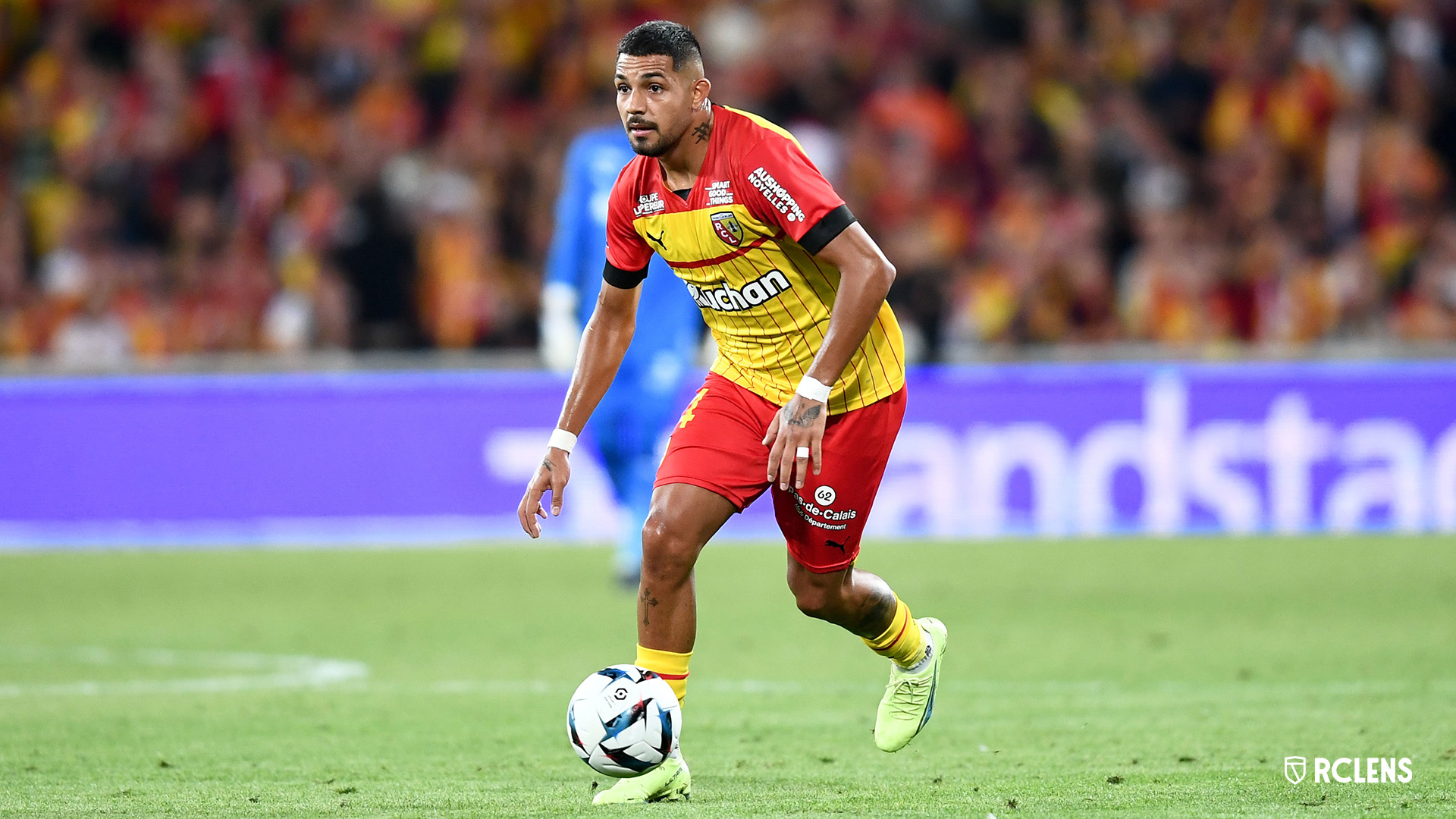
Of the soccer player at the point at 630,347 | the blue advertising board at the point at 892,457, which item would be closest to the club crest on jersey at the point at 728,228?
the soccer player at the point at 630,347

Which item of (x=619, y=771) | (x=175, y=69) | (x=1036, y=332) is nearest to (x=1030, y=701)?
(x=619, y=771)

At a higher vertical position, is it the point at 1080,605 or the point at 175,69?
the point at 175,69

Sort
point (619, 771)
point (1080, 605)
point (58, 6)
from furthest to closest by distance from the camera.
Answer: point (58, 6) < point (1080, 605) < point (619, 771)

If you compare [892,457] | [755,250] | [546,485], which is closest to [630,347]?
[892,457]

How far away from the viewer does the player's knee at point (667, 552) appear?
5.29 meters

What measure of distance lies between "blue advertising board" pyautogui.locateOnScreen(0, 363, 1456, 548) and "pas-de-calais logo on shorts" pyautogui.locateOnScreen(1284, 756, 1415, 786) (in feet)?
24.9

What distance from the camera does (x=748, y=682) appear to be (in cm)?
783

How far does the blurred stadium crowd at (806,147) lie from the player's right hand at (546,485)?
8.52 meters

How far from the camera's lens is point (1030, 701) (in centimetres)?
715

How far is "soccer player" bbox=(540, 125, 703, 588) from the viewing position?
34.6 ft

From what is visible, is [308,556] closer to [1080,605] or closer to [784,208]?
[1080,605]

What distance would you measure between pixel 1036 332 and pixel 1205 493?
2121 mm

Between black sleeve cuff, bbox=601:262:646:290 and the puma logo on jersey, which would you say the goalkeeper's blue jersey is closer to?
black sleeve cuff, bbox=601:262:646:290

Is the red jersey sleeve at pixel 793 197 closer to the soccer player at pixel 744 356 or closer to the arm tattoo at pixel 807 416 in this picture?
the soccer player at pixel 744 356
